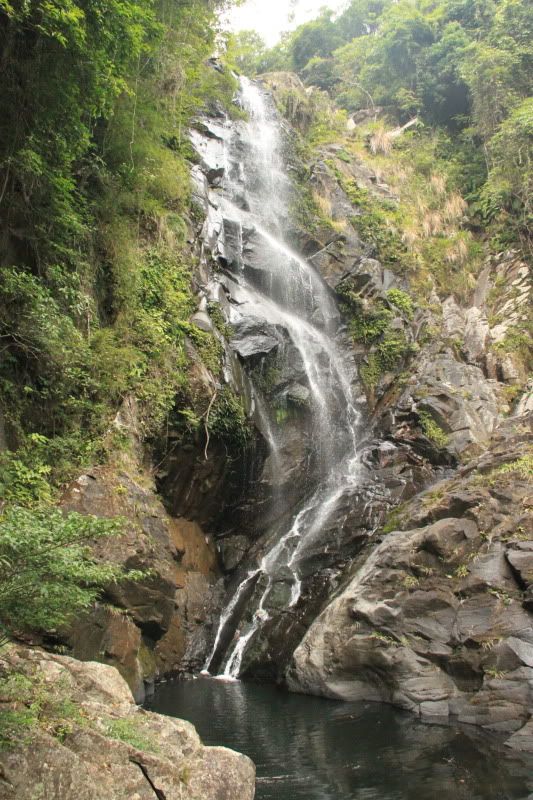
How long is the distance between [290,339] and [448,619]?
9.89 metres

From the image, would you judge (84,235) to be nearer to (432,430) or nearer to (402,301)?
(432,430)

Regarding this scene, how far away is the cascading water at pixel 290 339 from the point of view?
12693 millimetres

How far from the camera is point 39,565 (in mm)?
3973

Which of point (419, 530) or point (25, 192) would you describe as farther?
point (419, 530)

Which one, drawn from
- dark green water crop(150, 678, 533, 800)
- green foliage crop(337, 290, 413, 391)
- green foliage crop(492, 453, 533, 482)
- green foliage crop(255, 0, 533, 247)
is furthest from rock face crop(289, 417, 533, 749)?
green foliage crop(255, 0, 533, 247)

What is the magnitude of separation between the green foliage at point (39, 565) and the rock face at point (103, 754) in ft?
2.91

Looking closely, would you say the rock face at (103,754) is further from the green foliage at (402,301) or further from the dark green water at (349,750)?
the green foliage at (402,301)

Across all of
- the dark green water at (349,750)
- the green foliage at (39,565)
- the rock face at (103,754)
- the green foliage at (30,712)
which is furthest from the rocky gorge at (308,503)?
the green foliage at (39,565)

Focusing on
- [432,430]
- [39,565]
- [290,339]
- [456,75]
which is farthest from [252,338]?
[456,75]

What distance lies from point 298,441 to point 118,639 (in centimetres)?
861

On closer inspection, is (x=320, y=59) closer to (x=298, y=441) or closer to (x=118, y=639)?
(x=298, y=441)

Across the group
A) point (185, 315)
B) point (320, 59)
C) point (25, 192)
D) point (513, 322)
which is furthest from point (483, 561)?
point (320, 59)

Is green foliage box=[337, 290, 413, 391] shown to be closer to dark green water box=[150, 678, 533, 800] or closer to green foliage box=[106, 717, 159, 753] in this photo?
dark green water box=[150, 678, 533, 800]

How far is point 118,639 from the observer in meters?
8.26
